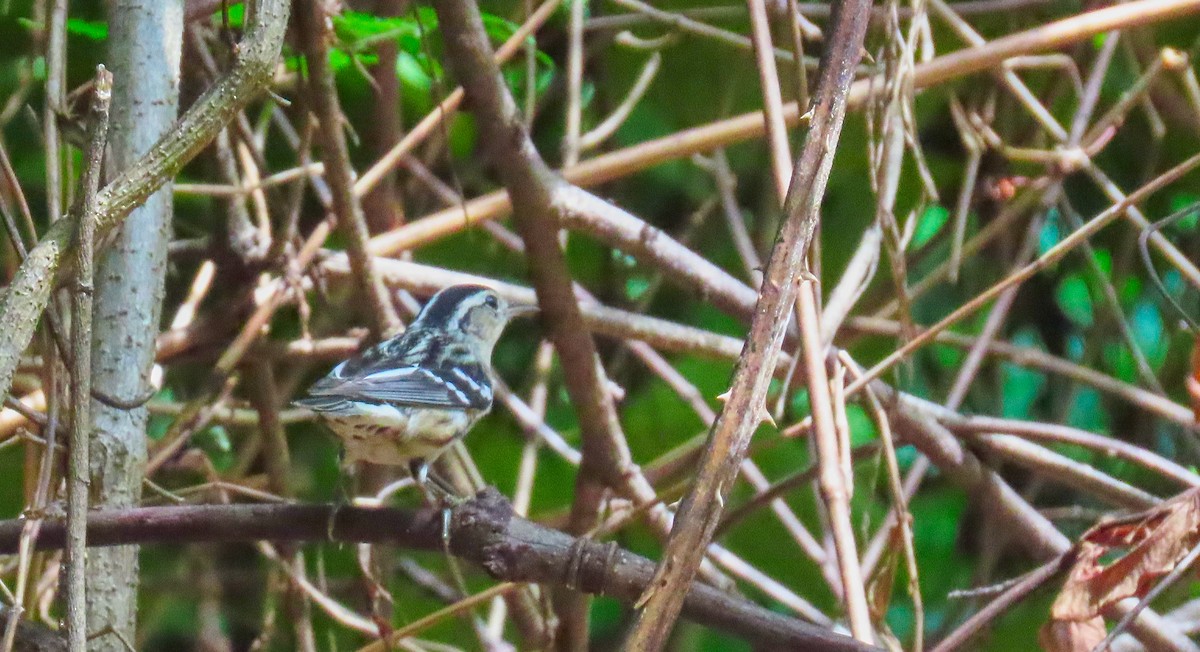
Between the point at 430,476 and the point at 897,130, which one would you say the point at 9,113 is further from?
the point at 897,130

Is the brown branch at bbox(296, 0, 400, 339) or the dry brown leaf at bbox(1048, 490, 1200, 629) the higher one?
the brown branch at bbox(296, 0, 400, 339)

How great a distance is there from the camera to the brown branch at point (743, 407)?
1.29 metres

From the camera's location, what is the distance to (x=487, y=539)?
174 centimetres

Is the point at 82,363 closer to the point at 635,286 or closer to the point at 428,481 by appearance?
the point at 428,481

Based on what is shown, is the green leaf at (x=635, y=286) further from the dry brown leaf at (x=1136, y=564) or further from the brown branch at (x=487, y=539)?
the dry brown leaf at (x=1136, y=564)

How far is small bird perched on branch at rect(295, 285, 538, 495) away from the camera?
2.35 meters

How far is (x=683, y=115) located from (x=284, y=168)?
113 centimetres

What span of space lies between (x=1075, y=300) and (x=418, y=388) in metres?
Answer: 2.28

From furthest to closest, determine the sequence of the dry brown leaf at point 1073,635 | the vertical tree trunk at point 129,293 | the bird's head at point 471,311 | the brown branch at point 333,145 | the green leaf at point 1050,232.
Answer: the green leaf at point 1050,232 → the bird's head at point 471,311 → the brown branch at point 333,145 → the vertical tree trunk at point 129,293 → the dry brown leaf at point 1073,635

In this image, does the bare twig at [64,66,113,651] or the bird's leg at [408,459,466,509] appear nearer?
the bare twig at [64,66,113,651]

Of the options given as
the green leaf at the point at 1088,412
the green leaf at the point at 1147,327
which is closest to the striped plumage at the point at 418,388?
the green leaf at the point at 1088,412

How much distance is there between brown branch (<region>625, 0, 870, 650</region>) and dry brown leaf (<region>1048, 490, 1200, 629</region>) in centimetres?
65

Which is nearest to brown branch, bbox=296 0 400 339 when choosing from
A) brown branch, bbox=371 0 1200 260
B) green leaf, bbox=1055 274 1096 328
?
brown branch, bbox=371 0 1200 260

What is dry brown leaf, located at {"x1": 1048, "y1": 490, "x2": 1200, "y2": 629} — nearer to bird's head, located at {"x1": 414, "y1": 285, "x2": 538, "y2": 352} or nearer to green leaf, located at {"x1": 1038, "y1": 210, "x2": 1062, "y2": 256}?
bird's head, located at {"x1": 414, "y1": 285, "x2": 538, "y2": 352}
